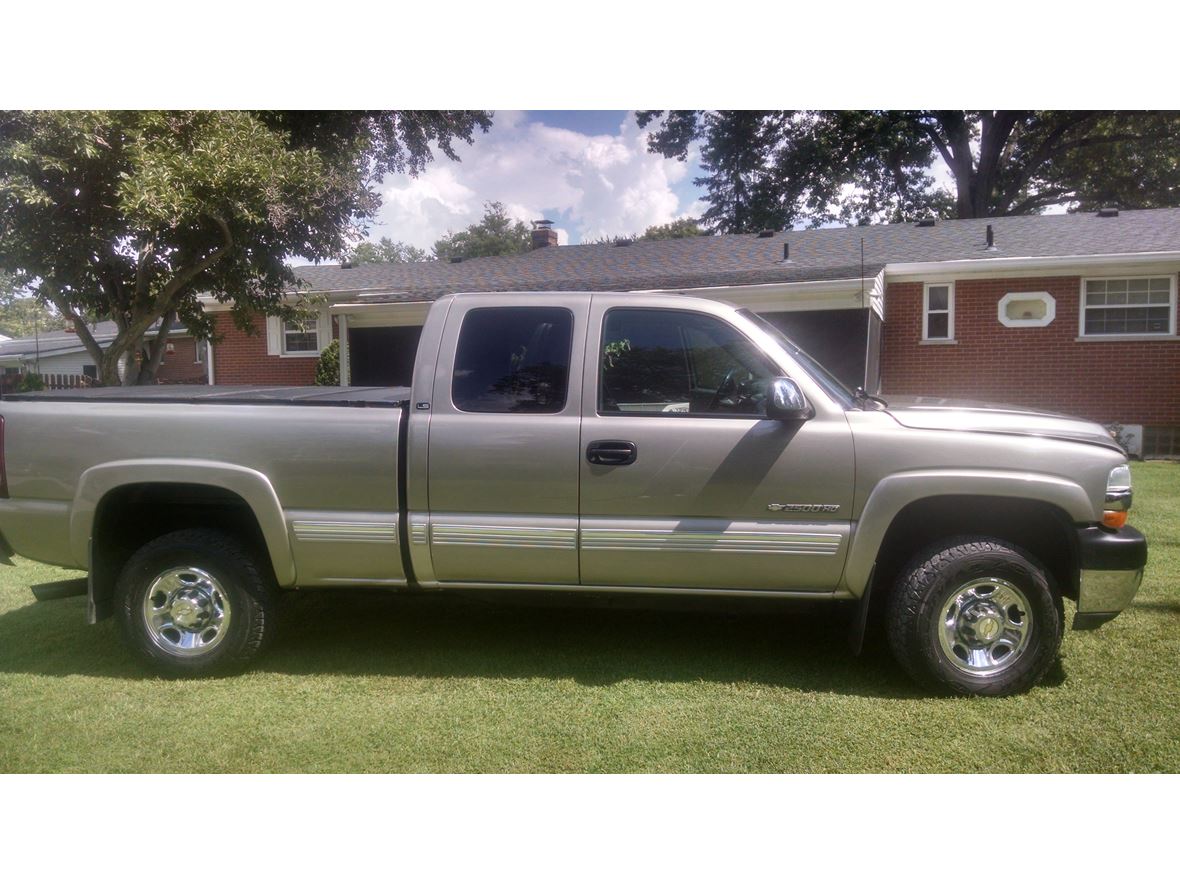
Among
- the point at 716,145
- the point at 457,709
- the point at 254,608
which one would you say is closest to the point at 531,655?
the point at 457,709

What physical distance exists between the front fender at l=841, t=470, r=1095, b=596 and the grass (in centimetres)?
68

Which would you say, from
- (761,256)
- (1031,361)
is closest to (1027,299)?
(1031,361)

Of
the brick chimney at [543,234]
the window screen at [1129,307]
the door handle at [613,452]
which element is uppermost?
the brick chimney at [543,234]

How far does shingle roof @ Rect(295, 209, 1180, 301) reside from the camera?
13.8 m

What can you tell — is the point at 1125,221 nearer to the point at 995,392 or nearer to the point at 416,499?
the point at 995,392

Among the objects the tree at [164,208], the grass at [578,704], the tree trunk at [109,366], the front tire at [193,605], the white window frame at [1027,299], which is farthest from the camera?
the white window frame at [1027,299]

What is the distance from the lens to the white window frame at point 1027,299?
14.1 m

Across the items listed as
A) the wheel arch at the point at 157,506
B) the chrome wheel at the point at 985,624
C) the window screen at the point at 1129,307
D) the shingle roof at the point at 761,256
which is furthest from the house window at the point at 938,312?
the wheel arch at the point at 157,506

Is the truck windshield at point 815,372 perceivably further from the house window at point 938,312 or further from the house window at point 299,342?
the house window at point 299,342

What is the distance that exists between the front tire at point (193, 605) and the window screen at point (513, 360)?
150 centimetres

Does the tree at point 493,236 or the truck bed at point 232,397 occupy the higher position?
the tree at point 493,236

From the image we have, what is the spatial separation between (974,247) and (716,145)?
14180 millimetres

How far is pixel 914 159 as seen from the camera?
93.2 ft

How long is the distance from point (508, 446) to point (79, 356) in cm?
3003
